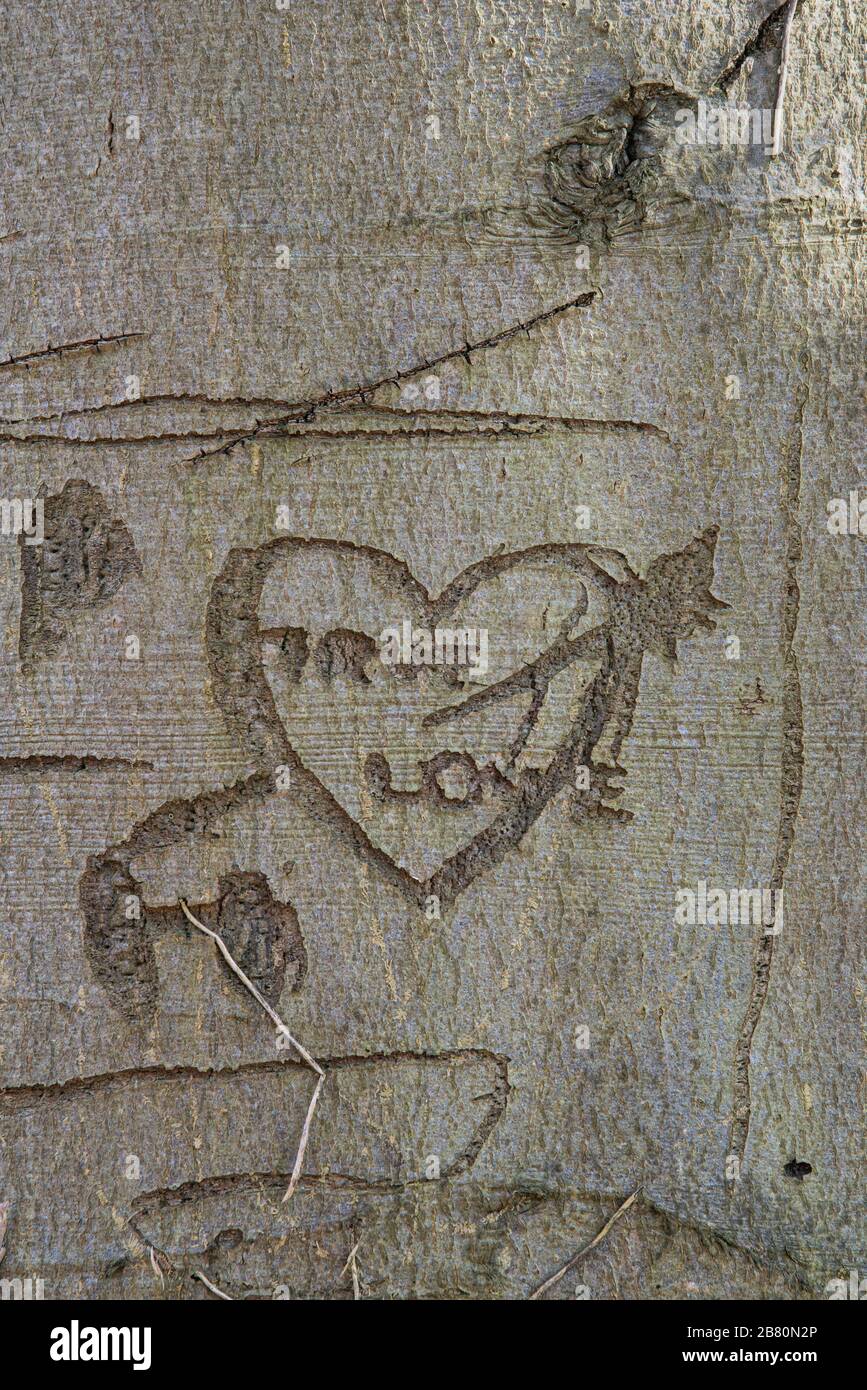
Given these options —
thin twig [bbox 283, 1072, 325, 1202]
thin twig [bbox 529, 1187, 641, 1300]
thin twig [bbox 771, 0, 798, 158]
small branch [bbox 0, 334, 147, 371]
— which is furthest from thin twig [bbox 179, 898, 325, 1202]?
thin twig [bbox 771, 0, 798, 158]

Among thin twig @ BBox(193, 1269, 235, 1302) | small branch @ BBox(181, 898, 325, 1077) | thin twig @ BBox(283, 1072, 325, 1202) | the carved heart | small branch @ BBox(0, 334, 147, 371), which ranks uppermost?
small branch @ BBox(0, 334, 147, 371)

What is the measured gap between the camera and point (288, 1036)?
1.83 metres

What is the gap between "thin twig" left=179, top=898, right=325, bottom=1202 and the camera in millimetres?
1813

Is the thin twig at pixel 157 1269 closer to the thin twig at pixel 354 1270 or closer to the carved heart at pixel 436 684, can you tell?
the thin twig at pixel 354 1270

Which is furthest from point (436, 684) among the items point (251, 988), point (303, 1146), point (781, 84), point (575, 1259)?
point (781, 84)

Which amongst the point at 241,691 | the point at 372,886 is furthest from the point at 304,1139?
the point at 241,691

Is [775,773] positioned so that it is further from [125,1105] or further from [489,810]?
[125,1105]

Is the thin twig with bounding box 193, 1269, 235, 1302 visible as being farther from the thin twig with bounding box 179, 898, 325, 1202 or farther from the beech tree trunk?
the thin twig with bounding box 179, 898, 325, 1202

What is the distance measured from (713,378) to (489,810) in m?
0.78

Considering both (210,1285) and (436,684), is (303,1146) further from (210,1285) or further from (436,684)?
(436,684)

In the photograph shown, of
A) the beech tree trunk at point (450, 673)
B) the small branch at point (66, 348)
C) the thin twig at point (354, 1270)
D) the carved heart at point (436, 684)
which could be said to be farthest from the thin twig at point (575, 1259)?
the small branch at point (66, 348)

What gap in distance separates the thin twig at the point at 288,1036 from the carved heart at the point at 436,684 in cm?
26

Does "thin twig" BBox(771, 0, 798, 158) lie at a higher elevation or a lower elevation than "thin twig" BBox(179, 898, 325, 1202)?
higher

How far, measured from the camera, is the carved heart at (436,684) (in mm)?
1849
